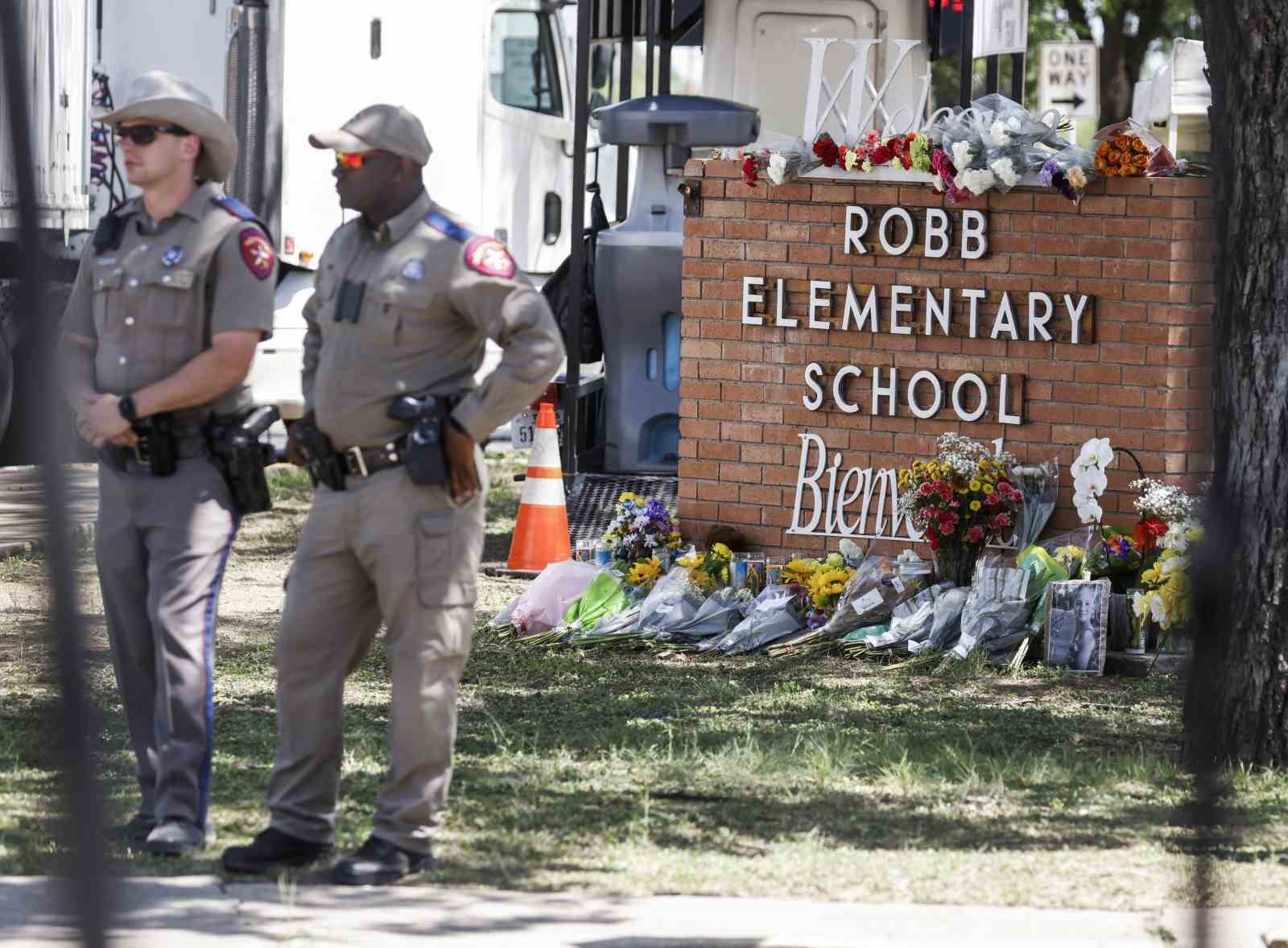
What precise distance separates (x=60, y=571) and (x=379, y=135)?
2.84 m

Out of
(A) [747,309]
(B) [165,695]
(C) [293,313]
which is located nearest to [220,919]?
(B) [165,695]

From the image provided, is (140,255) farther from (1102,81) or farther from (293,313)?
(1102,81)

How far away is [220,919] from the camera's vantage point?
435 centimetres

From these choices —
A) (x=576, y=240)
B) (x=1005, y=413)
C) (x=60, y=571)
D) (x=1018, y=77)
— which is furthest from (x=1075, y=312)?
(x=60, y=571)

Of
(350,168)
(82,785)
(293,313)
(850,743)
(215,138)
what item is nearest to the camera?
(82,785)

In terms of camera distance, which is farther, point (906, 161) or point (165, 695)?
point (906, 161)

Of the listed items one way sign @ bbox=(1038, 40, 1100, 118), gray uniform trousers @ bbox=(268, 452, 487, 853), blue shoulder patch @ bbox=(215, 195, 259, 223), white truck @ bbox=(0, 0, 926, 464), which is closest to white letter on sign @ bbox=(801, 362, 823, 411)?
white truck @ bbox=(0, 0, 926, 464)

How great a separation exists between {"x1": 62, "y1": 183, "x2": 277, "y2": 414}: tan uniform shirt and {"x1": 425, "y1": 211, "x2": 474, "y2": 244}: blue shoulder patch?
0.51 metres

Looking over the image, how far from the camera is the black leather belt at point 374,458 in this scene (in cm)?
461

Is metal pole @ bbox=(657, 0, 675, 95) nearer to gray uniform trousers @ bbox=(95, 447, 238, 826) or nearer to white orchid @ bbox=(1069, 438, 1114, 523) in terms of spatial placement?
white orchid @ bbox=(1069, 438, 1114, 523)

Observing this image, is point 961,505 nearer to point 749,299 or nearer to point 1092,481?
point 1092,481

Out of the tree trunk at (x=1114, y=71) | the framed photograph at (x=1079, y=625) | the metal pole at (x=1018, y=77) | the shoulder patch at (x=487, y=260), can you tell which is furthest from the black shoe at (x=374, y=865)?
the tree trunk at (x=1114, y=71)

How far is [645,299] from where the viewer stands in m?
10.6

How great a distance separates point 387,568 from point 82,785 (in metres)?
2.64
